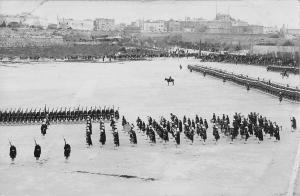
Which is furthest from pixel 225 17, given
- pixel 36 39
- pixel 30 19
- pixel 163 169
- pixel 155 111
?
pixel 163 169

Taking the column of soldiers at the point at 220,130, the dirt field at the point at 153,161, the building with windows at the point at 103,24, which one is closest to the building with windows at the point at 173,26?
the building with windows at the point at 103,24

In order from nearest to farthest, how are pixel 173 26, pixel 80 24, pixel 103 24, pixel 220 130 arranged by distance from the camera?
pixel 220 130
pixel 80 24
pixel 173 26
pixel 103 24

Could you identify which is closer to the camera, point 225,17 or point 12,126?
point 12,126

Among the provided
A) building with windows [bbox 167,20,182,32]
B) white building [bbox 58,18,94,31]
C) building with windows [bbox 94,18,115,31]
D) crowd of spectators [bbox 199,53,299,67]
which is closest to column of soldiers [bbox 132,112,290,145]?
crowd of spectators [bbox 199,53,299,67]

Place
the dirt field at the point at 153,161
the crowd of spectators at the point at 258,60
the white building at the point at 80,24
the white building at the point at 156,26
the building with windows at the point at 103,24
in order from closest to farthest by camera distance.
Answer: the dirt field at the point at 153,161 → the crowd of spectators at the point at 258,60 → the white building at the point at 80,24 → the white building at the point at 156,26 → the building with windows at the point at 103,24

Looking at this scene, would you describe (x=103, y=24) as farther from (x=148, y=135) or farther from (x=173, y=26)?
(x=148, y=135)

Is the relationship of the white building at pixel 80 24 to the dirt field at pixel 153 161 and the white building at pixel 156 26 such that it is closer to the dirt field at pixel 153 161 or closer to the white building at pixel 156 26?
the white building at pixel 156 26

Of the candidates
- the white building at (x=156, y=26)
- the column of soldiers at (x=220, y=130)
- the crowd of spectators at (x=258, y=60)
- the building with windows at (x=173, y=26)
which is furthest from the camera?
the white building at (x=156, y=26)

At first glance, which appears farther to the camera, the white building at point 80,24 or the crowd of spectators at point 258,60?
the white building at point 80,24

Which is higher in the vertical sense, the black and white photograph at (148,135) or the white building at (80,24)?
the white building at (80,24)

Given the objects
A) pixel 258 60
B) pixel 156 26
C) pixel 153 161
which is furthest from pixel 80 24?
pixel 153 161

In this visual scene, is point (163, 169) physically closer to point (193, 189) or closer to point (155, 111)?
point (193, 189)
